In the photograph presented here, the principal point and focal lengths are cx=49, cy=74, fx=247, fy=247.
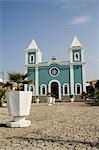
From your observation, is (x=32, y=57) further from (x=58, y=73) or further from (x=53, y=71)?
(x=58, y=73)

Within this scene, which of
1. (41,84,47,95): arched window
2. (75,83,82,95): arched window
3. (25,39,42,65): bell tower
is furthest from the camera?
(25,39,42,65): bell tower

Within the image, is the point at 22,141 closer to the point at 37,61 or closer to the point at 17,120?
the point at 17,120

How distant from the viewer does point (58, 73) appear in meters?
41.9

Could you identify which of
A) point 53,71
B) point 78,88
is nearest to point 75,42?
point 53,71

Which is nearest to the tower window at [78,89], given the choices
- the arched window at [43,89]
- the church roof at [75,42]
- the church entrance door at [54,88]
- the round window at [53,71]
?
the church entrance door at [54,88]

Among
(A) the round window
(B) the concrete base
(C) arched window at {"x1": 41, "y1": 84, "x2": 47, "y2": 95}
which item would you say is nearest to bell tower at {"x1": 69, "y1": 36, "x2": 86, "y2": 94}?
(A) the round window

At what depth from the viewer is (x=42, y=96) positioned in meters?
40.5

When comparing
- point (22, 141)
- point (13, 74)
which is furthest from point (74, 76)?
point (22, 141)

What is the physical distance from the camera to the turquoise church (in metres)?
40.3

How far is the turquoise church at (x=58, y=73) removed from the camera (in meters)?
40.3

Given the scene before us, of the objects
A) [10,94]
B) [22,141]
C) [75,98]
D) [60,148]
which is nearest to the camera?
[60,148]

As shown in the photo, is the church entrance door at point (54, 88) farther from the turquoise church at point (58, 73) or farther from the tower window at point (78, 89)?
the tower window at point (78, 89)

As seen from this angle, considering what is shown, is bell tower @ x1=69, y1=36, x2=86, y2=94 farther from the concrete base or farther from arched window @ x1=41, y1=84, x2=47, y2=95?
the concrete base

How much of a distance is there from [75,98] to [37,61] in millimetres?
9288
